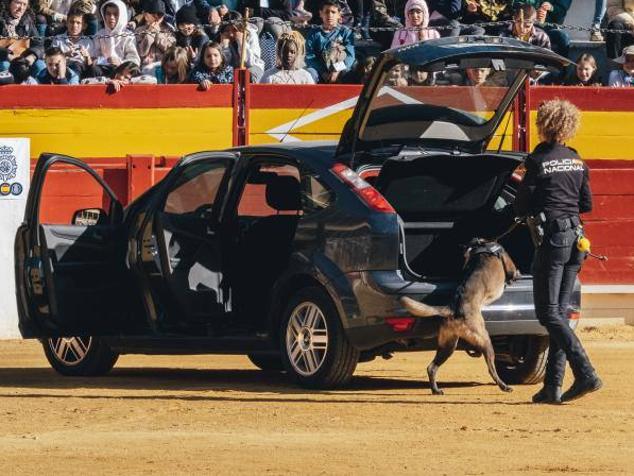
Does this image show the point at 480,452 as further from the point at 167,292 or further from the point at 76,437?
the point at 167,292

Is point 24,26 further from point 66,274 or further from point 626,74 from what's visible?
point 66,274

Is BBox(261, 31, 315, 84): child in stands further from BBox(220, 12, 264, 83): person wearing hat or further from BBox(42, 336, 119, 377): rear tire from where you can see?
BBox(42, 336, 119, 377): rear tire


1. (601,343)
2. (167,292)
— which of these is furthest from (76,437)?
(601,343)

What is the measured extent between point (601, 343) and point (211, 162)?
5.03 m

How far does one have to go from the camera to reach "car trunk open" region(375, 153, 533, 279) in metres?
11.7

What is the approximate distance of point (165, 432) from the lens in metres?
9.67

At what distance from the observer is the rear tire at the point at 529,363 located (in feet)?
39.9

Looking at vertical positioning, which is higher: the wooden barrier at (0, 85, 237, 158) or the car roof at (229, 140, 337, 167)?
the car roof at (229, 140, 337, 167)

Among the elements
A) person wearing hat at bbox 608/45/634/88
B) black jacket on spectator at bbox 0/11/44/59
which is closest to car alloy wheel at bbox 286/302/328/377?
person wearing hat at bbox 608/45/634/88

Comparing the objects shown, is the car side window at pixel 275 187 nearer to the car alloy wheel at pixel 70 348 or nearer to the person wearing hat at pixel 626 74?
the car alloy wheel at pixel 70 348

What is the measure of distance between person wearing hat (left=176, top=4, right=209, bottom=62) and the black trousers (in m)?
9.17

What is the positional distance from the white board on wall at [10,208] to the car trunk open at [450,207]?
20.5 ft

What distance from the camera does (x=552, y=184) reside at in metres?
10.8

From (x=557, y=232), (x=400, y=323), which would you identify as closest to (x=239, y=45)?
(x=400, y=323)
